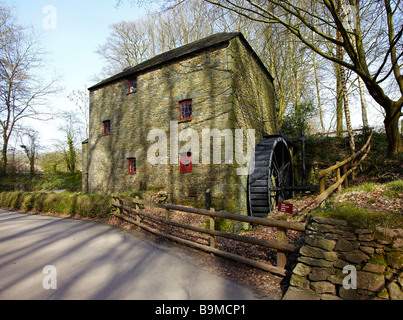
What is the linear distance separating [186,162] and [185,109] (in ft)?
8.11

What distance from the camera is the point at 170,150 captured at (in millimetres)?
10086

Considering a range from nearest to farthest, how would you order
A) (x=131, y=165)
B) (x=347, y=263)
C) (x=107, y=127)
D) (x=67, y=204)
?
(x=347, y=263) < (x=67, y=204) < (x=131, y=165) < (x=107, y=127)

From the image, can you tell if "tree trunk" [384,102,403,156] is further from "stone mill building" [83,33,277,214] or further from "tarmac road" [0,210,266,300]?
"tarmac road" [0,210,266,300]

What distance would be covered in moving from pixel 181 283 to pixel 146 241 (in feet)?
7.89

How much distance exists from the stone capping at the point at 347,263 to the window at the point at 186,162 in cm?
671

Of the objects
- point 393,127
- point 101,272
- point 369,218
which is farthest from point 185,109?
point 369,218

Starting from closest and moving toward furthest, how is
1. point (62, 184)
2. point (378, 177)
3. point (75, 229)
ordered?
point (75, 229)
point (378, 177)
point (62, 184)

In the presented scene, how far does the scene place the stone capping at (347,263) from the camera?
2561mm

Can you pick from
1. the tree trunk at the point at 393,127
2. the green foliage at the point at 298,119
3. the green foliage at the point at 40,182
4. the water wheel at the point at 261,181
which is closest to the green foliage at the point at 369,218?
the water wheel at the point at 261,181

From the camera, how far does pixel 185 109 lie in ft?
32.7

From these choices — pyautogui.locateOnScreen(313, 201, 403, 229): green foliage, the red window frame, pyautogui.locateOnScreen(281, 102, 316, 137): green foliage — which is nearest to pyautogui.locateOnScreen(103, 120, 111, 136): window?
the red window frame

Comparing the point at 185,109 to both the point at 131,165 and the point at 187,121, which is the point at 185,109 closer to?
the point at 187,121
